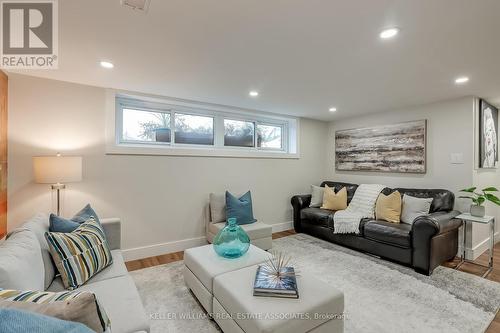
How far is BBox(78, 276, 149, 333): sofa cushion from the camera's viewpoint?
1257 mm

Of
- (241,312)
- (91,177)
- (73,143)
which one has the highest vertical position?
(73,143)

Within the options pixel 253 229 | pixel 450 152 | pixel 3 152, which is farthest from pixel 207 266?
pixel 450 152

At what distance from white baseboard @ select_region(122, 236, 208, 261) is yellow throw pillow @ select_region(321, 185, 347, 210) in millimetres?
2186

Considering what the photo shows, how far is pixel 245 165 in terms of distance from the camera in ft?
13.5

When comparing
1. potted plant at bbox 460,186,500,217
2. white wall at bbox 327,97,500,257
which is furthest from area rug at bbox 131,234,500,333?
white wall at bbox 327,97,500,257

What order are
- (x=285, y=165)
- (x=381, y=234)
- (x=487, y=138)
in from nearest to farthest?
(x=381, y=234), (x=487, y=138), (x=285, y=165)

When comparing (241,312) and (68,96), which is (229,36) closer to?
(241,312)

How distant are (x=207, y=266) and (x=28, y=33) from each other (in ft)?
7.41

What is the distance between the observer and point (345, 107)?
3.93 metres

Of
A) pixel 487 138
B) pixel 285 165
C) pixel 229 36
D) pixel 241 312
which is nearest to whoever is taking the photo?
pixel 241 312

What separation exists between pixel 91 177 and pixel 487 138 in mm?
5595

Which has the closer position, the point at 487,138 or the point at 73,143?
the point at 73,143

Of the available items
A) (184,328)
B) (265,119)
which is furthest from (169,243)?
(265,119)

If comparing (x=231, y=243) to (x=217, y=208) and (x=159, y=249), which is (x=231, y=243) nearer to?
(x=217, y=208)
